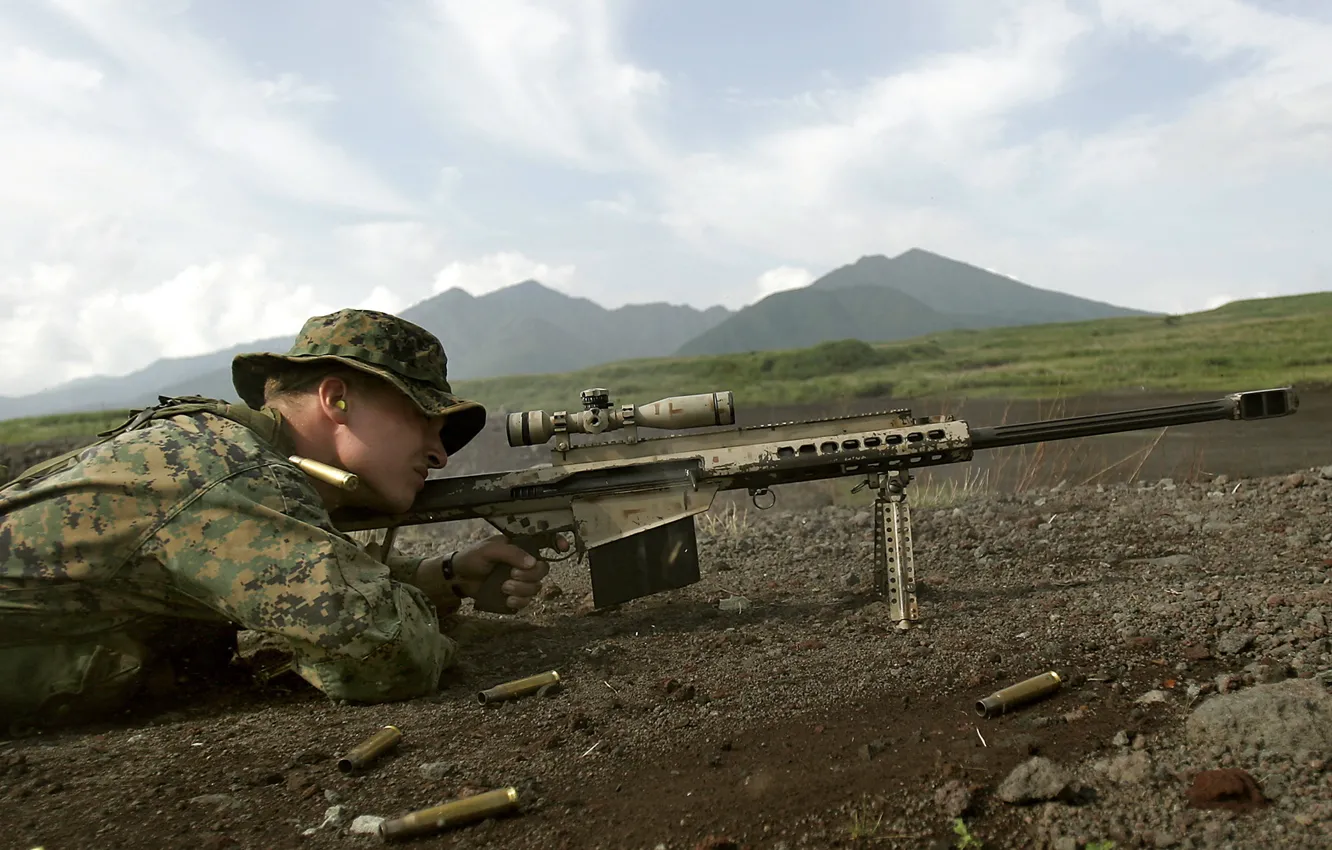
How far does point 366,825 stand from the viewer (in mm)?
2830

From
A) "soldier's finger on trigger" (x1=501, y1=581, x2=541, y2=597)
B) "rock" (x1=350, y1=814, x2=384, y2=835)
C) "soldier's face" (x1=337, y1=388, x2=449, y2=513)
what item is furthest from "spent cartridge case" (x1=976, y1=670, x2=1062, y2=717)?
"soldier's face" (x1=337, y1=388, x2=449, y2=513)

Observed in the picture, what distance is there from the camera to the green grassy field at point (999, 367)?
1458cm

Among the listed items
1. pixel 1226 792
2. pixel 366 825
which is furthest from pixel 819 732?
pixel 366 825

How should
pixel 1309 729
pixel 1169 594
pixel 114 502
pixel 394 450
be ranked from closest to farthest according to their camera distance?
pixel 1309 729 → pixel 114 502 → pixel 394 450 → pixel 1169 594

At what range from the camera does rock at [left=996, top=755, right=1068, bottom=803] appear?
101 inches

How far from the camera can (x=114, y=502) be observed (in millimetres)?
3617

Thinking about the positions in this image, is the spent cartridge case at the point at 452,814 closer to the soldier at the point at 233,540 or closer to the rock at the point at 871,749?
the soldier at the point at 233,540

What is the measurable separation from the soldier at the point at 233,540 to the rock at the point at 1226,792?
9.96ft

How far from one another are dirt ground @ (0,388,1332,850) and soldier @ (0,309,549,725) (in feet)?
0.88

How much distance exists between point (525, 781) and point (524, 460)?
15.0 meters

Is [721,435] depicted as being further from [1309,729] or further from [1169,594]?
[1309,729]

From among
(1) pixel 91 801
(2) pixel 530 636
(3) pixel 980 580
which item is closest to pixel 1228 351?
(3) pixel 980 580

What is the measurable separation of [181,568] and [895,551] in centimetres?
365

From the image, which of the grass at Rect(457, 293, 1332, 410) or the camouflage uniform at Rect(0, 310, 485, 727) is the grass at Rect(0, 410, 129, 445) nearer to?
the grass at Rect(457, 293, 1332, 410)
